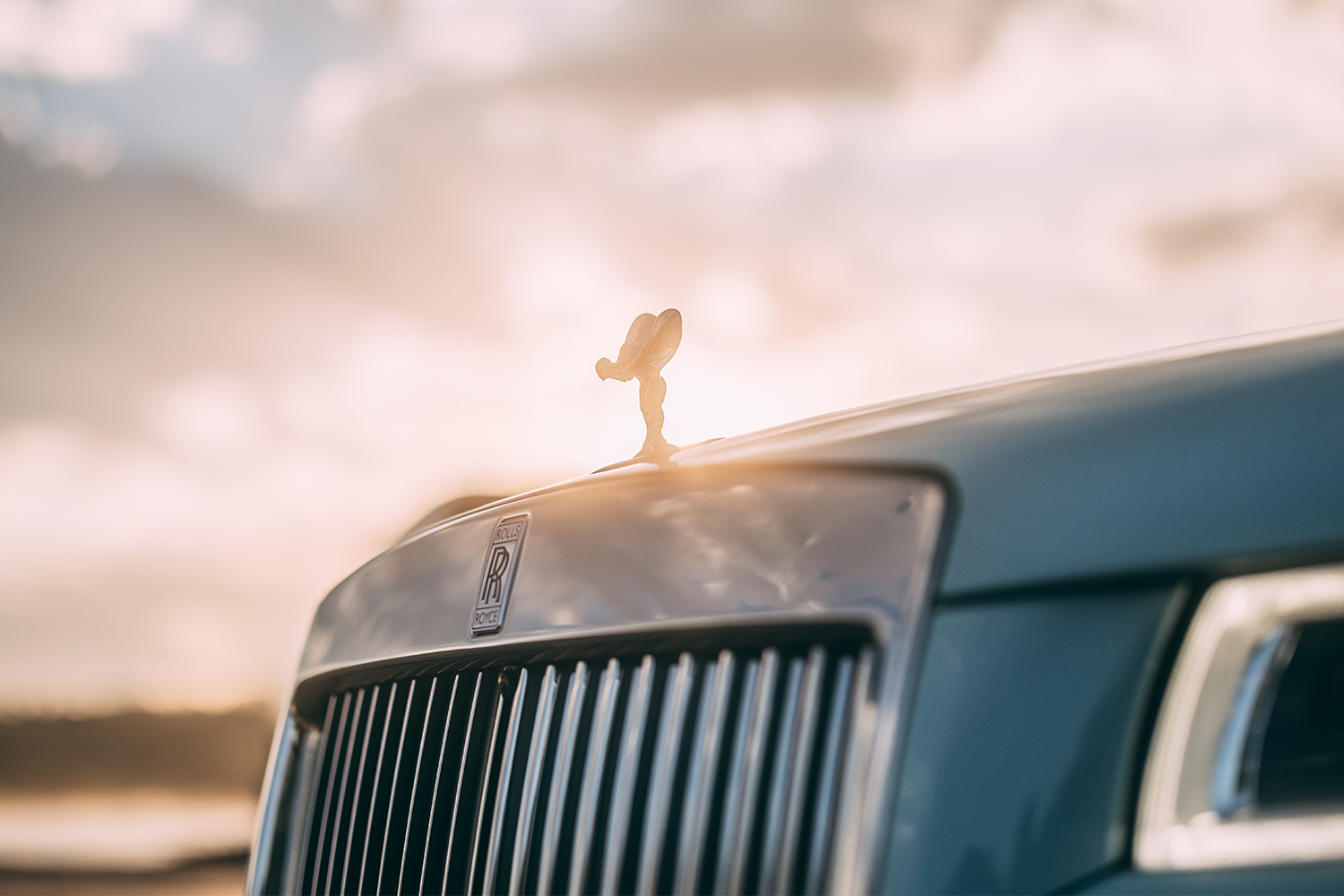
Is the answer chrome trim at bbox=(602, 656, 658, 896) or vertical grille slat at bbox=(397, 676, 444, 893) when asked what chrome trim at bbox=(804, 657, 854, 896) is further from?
vertical grille slat at bbox=(397, 676, 444, 893)

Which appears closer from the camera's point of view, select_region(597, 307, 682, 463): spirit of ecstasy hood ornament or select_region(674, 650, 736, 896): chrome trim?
select_region(674, 650, 736, 896): chrome trim

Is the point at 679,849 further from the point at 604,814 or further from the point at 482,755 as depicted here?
the point at 482,755

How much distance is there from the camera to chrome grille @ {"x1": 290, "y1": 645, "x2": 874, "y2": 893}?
1094 mm

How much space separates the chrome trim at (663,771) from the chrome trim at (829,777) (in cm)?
18

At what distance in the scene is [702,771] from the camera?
3.84 ft

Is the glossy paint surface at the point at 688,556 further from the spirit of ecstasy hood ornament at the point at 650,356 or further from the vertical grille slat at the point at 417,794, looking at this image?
the spirit of ecstasy hood ornament at the point at 650,356

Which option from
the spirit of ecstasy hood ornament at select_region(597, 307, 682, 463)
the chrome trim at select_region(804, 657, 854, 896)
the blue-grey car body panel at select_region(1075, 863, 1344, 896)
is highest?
the spirit of ecstasy hood ornament at select_region(597, 307, 682, 463)

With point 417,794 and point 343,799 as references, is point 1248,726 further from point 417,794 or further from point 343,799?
point 343,799

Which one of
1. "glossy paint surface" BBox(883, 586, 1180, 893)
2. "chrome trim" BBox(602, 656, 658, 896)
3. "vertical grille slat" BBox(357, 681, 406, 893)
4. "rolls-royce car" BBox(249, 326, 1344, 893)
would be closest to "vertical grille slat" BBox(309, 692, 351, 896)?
"vertical grille slat" BBox(357, 681, 406, 893)

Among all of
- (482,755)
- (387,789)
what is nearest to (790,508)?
(482,755)

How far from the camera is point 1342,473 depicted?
3.05ft

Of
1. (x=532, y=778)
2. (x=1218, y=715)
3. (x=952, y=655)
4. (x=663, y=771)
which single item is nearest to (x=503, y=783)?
(x=532, y=778)

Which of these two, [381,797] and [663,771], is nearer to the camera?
[663,771]

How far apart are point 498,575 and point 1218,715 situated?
0.89 m
